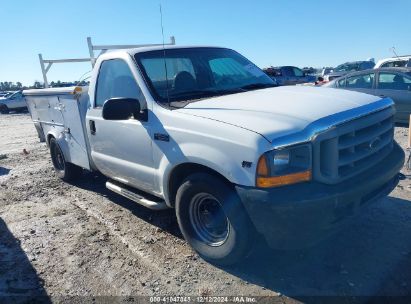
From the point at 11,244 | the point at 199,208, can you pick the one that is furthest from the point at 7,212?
the point at 199,208

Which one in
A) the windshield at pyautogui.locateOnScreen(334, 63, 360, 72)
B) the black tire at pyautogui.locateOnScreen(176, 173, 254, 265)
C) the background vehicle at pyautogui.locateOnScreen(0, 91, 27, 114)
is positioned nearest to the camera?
the black tire at pyautogui.locateOnScreen(176, 173, 254, 265)

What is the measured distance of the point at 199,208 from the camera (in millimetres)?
3469

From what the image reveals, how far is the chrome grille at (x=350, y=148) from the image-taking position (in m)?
2.72

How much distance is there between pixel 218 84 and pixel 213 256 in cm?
190

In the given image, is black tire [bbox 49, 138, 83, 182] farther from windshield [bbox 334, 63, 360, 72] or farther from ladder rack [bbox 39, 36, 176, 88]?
windshield [bbox 334, 63, 360, 72]

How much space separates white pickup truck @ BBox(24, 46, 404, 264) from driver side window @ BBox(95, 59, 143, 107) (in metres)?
0.01

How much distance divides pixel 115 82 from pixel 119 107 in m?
0.98

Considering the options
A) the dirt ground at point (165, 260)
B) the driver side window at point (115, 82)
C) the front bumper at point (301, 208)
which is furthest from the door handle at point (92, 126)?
the front bumper at point (301, 208)

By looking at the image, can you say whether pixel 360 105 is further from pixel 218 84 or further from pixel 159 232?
pixel 159 232

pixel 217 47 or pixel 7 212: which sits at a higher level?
pixel 217 47

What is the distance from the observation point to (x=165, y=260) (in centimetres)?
356

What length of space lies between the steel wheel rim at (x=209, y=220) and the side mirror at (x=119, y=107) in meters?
1.04

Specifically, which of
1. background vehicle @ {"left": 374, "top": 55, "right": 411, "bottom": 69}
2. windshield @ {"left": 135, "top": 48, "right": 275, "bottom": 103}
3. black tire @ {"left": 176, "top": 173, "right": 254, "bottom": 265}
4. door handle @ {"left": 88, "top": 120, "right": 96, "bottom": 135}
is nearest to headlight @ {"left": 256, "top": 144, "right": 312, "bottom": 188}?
black tire @ {"left": 176, "top": 173, "right": 254, "bottom": 265}

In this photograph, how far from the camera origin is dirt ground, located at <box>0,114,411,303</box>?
9.94 ft
